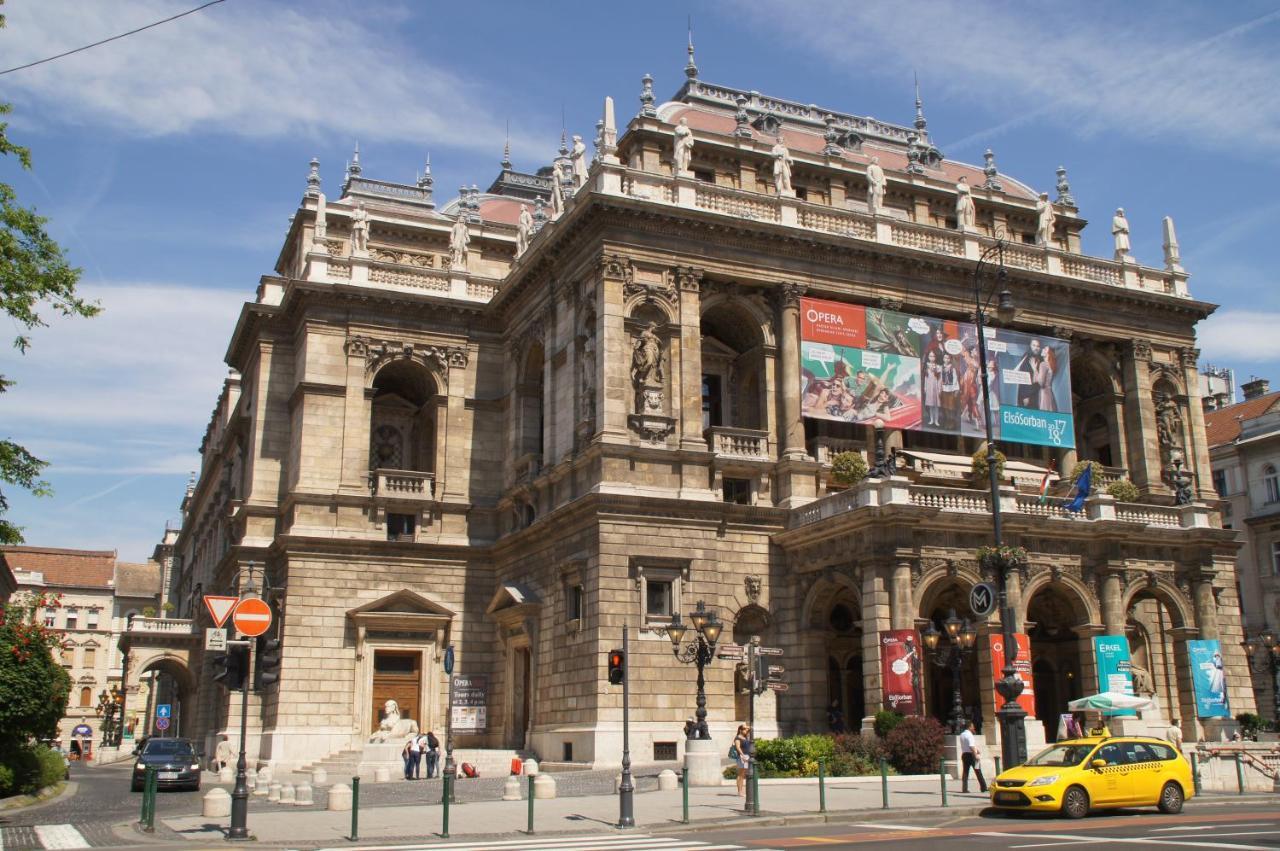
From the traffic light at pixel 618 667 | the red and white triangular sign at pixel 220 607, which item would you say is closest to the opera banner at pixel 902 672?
the traffic light at pixel 618 667

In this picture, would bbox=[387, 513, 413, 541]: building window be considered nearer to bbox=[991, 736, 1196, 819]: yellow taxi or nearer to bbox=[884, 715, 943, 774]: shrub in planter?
bbox=[884, 715, 943, 774]: shrub in planter

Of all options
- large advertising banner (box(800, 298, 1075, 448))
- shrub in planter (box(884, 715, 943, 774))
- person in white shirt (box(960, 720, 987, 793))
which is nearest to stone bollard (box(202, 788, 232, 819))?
person in white shirt (box(960, 720, 987, 793))

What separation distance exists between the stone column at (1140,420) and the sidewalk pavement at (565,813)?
21134mm

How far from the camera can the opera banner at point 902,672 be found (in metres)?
33.2

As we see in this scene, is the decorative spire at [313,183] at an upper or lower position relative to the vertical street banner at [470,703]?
upper

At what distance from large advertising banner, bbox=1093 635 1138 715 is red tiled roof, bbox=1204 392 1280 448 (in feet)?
108

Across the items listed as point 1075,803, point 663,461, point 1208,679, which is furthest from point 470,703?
point 1208,679

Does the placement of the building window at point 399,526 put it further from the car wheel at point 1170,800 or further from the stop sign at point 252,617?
the car wheel at point 1170,800

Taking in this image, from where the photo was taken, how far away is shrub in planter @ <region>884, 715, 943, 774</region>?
103 feet

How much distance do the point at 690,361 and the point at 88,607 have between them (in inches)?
3836

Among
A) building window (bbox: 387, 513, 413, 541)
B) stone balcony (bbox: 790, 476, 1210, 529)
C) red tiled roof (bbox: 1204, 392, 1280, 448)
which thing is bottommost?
stone balcony (bbox: 790, 476, 1210, 529)

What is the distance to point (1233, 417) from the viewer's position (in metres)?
68.3

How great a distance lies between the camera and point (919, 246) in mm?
43500

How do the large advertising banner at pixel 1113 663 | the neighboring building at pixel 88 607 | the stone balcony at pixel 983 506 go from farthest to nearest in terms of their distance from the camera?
1. the neighboring building at pixel 88 607
2. the large advertising banner at pixel 1113 663
3. the stone balcony at pixel 983 506
